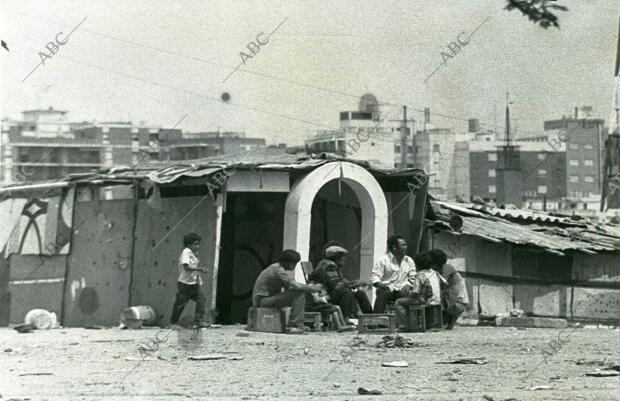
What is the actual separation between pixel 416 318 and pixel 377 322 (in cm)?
69

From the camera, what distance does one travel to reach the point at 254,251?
20906mm

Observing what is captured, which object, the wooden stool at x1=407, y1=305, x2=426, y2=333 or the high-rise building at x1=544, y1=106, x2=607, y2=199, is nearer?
the wooden stool at x1=407, y1=305, x2=426, y2=333

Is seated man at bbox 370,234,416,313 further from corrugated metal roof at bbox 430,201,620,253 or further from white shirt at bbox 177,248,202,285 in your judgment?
corrugated metal roof at bbox 430,201,620,253

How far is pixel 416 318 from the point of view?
16250mm

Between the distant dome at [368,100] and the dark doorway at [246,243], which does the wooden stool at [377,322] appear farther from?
the distant dome at [368,100]

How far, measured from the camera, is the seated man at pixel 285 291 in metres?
15.6

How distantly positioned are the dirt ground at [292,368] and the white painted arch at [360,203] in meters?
2.90

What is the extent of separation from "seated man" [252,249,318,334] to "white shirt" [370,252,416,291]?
5.52 feet

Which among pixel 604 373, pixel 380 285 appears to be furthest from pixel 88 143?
pixel 604 373

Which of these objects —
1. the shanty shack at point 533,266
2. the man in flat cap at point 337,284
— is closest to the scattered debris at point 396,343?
the man in flat cap at point 337,284

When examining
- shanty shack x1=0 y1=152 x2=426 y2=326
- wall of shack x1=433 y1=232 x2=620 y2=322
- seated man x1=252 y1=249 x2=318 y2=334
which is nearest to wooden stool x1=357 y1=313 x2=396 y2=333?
seated man x1=252 y1=249 x2=318 y2=334

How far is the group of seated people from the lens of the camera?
15.8 meters

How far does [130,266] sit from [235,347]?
5.74 metres

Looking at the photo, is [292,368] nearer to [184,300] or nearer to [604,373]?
[604,373]
